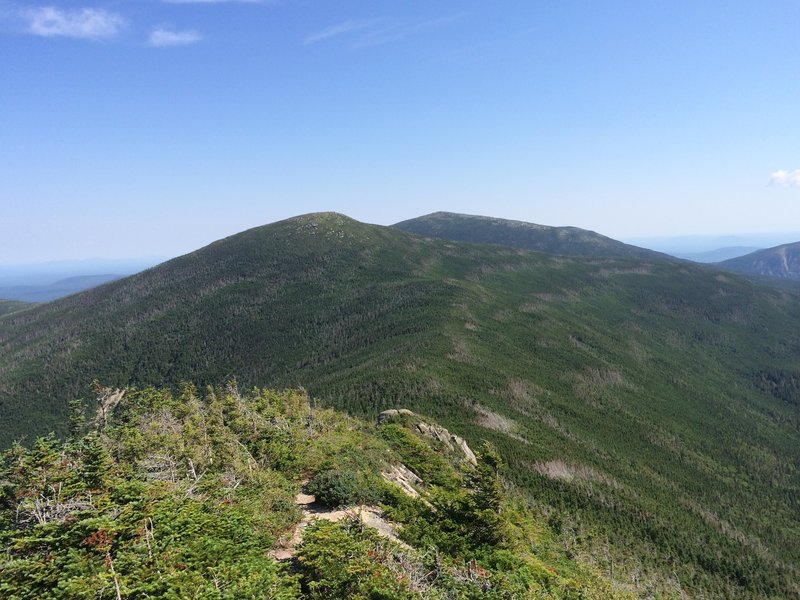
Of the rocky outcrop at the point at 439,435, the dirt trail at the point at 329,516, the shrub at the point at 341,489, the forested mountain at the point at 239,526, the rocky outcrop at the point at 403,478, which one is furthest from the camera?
the rocky outcrop at the point at 439,435

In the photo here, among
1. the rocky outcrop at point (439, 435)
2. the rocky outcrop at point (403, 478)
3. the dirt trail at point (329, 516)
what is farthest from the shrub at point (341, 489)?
the rocky outcrop at point (439, 435)

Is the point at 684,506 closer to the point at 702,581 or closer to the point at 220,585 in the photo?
the point at 702,581

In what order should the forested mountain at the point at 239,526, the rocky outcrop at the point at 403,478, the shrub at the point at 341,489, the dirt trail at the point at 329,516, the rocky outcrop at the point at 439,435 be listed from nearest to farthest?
the forested mountain at the point at 239,526
the dirt trail at the point at 329,516
the shrub at the point at 341,489
the rocky outcrop at the point at 403,478
the rocky outcrop at the point at 439,435

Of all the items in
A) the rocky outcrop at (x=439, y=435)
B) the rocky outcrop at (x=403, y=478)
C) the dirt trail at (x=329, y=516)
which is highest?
the dirt trail at (x=329, y=516)

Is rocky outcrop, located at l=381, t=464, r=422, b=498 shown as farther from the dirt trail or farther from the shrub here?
the dirt trail

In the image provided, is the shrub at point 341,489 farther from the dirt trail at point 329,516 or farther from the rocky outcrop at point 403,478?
the rocky outcrop at point 403,478

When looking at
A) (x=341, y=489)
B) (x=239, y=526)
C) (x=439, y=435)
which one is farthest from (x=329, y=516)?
(x=439, y=435)

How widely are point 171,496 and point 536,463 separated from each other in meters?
112

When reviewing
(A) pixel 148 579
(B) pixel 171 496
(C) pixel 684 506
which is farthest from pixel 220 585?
(C) pixel 684 506

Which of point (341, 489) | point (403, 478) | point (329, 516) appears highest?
point (341, 489)

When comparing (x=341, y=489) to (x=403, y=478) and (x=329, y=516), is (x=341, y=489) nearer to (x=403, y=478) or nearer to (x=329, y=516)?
(x=329, y=516)

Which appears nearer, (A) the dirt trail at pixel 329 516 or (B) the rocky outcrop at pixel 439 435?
(A) the dirt trail at pixel 329 516

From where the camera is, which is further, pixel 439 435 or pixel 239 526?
pixel 439 435

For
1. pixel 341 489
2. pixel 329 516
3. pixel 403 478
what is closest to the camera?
pixel 329 516
